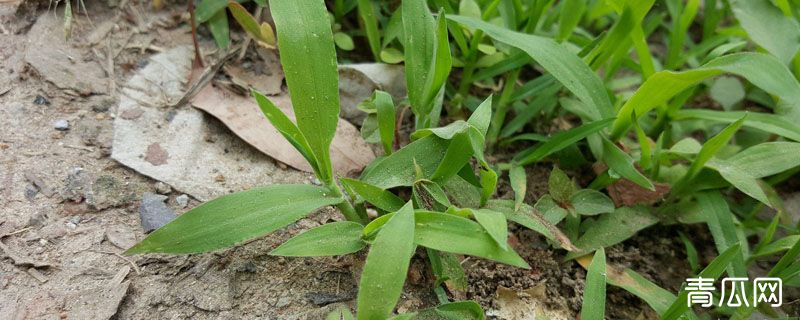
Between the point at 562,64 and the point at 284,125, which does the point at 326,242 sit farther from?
the point at 562,64

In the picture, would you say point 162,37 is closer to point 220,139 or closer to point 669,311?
point 220,139

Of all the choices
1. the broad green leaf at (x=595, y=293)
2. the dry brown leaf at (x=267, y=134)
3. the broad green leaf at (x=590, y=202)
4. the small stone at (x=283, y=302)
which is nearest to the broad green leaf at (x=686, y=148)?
the broad green leaf at (x=590, y=202)

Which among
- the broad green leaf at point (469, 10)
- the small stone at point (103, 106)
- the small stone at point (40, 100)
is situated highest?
the broad green leaf at point (469, 10)

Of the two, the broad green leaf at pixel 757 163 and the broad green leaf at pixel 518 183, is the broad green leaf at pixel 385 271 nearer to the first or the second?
the broad green leaf at pixel 518 183

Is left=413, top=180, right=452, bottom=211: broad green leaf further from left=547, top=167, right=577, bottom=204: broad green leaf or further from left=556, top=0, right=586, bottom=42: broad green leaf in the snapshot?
left=556, top=0, right=586, bottom=42: broad green leaf

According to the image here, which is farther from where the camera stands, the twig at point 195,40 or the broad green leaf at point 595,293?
the twig at point 195,40

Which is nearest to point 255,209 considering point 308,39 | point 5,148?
point 308,39

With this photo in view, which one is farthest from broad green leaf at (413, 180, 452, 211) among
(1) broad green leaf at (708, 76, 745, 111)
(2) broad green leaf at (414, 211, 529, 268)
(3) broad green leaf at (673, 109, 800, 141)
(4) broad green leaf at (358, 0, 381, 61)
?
(1) broad green leaf at (708, 76, 745, 111)

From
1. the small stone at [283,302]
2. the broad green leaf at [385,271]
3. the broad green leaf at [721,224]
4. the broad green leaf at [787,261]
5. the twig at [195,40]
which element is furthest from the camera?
the twig at [195,40]
